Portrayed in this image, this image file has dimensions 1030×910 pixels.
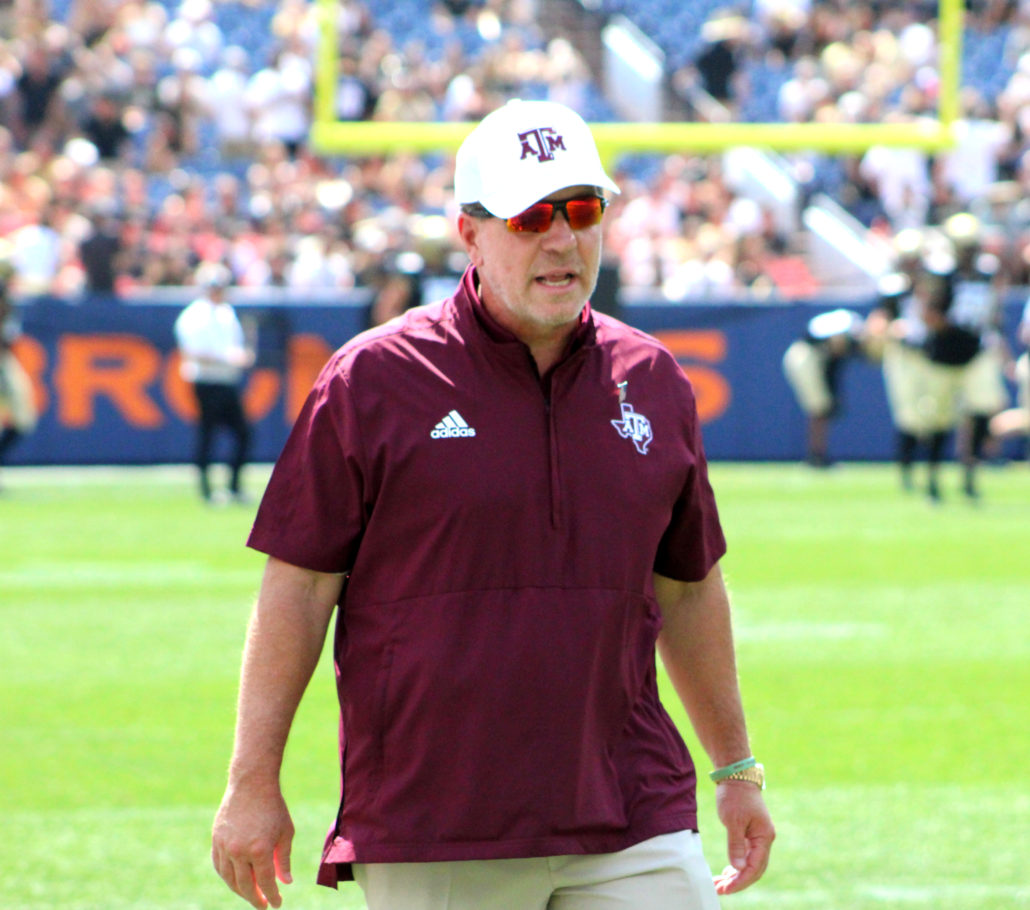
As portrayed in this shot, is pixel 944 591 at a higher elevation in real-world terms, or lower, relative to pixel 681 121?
lower

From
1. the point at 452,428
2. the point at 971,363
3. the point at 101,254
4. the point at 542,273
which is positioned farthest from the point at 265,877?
the point at 101,254

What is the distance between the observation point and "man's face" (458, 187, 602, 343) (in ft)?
10.8

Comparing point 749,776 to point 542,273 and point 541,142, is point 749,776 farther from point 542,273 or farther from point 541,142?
point 541,142

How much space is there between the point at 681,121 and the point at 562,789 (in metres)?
14.8

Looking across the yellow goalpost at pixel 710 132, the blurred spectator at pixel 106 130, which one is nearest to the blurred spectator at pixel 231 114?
Answer: the blurred spectator at pixel 106 130

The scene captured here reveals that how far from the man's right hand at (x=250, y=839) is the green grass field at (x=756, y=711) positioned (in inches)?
97.3

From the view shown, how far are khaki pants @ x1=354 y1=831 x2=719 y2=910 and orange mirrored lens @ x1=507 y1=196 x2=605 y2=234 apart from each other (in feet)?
3.28

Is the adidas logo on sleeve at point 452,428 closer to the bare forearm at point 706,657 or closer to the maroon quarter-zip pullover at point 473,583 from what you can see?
the maroon quarter-zip pullover at point 473,583

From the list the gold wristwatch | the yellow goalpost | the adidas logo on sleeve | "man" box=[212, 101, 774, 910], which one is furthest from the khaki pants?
the yellow goalpost

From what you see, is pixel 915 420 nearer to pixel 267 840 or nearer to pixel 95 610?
pixel 95 610

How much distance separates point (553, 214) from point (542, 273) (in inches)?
3.8

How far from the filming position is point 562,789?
3213 mm

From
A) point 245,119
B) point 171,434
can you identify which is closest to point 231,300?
point 171,434

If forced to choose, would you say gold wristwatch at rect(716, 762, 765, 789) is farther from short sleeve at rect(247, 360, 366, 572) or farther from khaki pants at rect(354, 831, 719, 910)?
short sleeve at rect(247, 360, 366, 572)
